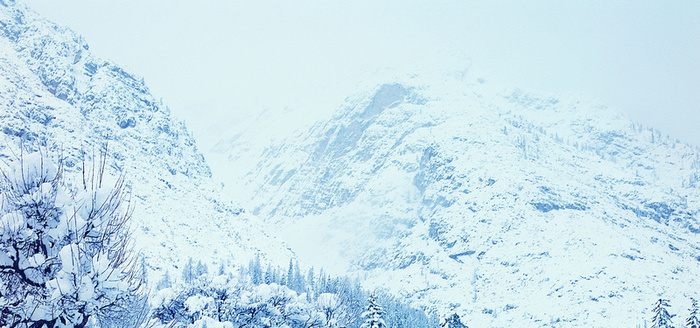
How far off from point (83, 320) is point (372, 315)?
3263cm

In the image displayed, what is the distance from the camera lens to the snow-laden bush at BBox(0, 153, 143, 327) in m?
8.67

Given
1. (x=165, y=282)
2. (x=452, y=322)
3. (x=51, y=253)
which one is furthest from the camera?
(x=165, y=282)

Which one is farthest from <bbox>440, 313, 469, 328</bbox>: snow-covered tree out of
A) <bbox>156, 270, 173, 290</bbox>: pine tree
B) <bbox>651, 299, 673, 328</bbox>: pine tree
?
<bbox>156, 270, 173, 290</bbox>: pine tree

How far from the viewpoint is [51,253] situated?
9.30 m

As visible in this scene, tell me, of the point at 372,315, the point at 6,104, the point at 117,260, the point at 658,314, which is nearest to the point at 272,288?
the point at 117,260

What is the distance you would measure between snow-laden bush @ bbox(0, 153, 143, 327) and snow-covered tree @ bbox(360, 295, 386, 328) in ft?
102

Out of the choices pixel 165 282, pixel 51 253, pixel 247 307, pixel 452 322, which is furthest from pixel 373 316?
pixel 165 282

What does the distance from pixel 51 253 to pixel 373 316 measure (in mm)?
32604

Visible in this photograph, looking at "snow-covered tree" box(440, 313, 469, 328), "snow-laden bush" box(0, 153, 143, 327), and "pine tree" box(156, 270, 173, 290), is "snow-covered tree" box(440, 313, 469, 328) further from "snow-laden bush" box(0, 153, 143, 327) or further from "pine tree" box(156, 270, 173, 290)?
"pine tree" box(156, 270, 173, 290)

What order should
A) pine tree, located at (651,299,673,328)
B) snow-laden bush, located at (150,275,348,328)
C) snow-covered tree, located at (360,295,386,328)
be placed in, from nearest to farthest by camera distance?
snow-laden bush, located at (150,275,348,328)
snow-covered tree, located at (360,295,386,328)
pine tree, located at (651,299,673,328)

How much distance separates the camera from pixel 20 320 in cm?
877

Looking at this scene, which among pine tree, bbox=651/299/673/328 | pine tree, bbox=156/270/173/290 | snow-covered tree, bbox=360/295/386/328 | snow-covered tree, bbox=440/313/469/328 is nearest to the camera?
snow-covered tree, bbox=360/295/386/328

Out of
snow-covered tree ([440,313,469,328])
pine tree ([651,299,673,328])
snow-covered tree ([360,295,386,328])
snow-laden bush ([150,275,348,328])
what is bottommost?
pine tree ([651,299,673,328])

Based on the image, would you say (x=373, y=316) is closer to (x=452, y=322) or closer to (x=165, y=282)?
(x=452, y=322)
